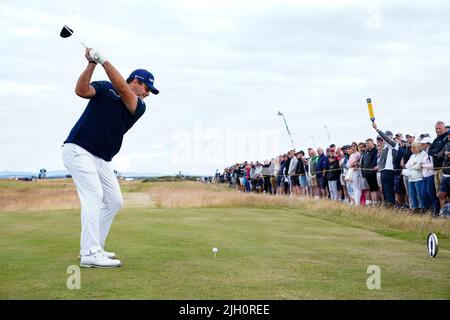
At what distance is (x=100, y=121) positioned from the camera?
24.7ft

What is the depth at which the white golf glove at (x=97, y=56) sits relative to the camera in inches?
277

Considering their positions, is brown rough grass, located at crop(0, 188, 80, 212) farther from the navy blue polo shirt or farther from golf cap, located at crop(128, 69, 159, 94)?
golf cap, located at crop(128, 69, 159, 94)

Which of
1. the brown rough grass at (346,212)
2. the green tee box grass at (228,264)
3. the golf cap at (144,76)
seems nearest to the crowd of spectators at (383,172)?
the brown rough grass at (346,212)

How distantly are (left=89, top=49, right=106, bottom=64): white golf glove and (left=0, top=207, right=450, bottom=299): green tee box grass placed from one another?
248 cm

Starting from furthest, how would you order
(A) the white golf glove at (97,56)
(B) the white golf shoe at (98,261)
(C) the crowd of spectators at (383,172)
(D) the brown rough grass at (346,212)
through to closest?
(C) the crowd of spectators at (383,172), (D) the brown rough grass at (346,212), (B) the white golf shoe at (98,261), (A) the white golf glove at (97,56)

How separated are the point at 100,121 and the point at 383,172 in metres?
12.4

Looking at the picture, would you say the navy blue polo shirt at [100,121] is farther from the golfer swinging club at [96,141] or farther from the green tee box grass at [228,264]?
the green tee box grass at [228,264]

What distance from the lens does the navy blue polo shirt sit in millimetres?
7484

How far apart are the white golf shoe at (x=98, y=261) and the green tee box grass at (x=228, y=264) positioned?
16cm

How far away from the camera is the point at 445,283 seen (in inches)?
249

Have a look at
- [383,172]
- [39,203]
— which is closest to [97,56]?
[383,172]

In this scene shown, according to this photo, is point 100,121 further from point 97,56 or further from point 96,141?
point 97,56

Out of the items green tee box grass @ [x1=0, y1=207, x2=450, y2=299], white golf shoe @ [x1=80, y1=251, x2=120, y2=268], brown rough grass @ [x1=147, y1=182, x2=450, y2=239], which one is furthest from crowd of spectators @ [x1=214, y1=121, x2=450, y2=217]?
white golf shoe @ [x1=80, y1=251, x2=120, y2=268]

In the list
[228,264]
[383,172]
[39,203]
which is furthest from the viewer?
[39,203]
